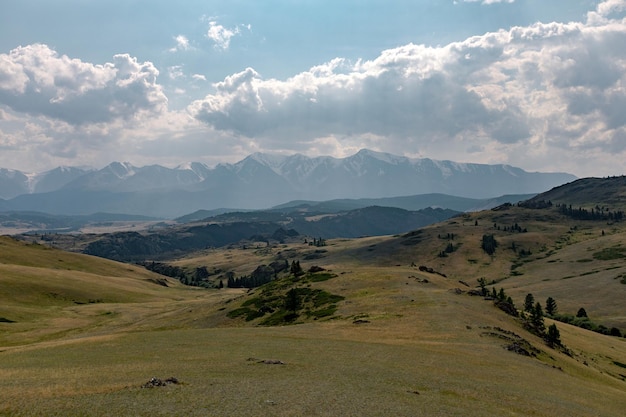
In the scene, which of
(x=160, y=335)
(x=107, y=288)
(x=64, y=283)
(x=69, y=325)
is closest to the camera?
(x=160, y=335)

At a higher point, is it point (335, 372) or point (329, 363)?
point (335, 372)

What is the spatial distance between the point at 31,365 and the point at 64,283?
113 m

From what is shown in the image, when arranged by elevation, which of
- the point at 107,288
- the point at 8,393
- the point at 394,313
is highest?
the point at 8,393

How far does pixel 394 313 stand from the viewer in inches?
2790

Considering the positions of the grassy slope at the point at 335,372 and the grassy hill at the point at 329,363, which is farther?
the grassy hill at the point at 329,363

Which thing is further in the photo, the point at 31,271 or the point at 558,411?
the point at 31,271

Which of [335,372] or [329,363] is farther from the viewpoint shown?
→ [329,363]

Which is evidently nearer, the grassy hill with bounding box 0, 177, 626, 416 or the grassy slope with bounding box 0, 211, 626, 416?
the grassy slope with bounding box 0, 211, 626, 416

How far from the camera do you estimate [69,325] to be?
313 ft

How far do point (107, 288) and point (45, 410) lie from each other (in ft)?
464

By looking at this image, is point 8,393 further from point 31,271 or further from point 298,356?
point 31,271

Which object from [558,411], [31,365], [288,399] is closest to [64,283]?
[31,365]

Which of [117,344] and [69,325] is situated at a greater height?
[117,344]

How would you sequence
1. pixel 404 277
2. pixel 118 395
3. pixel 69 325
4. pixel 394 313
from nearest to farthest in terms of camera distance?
pixel 118 395 → pixel 394 313 → pixel 69 325 → pixel 404 277
